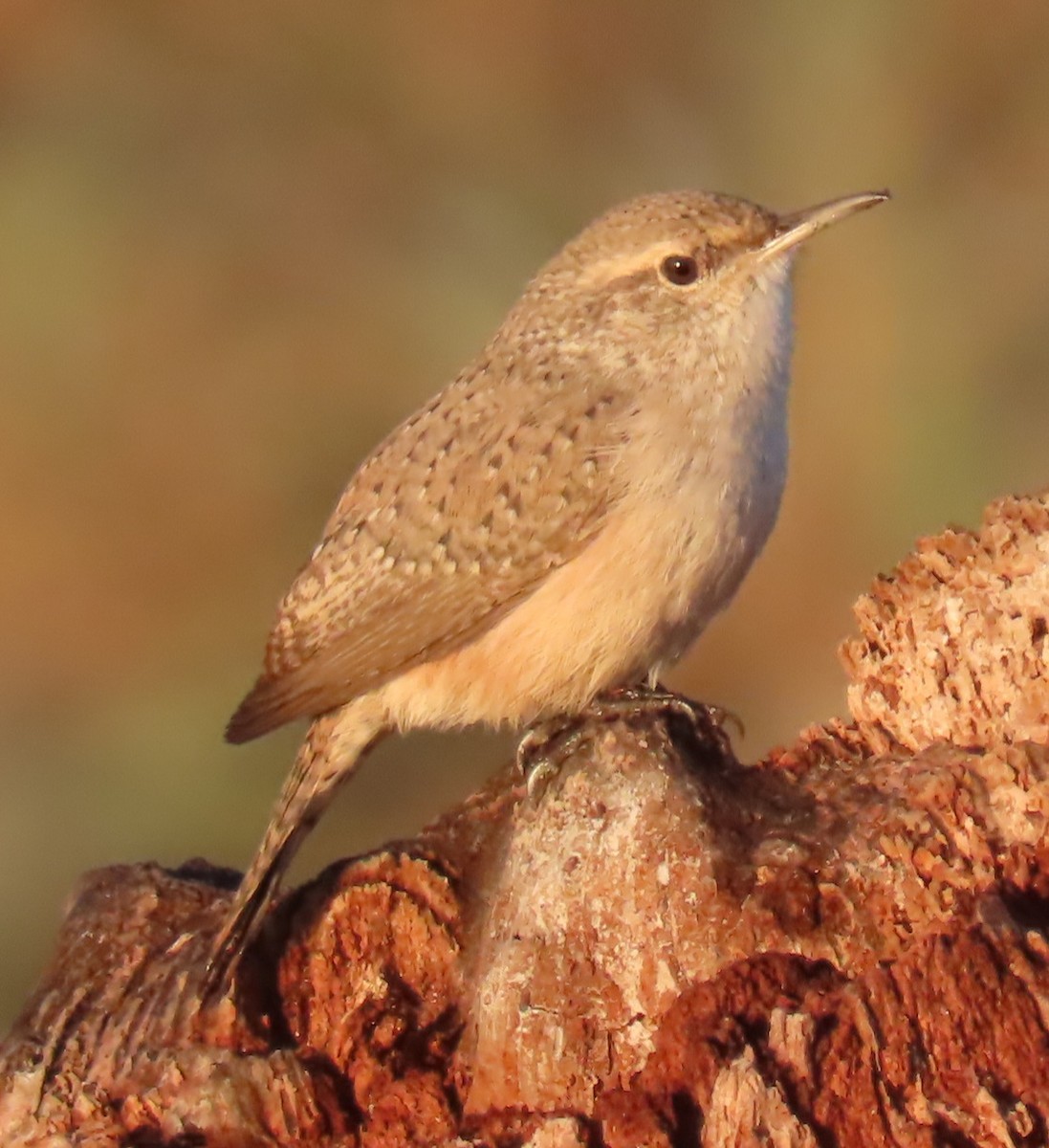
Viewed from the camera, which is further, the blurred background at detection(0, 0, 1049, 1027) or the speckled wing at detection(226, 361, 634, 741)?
the blurred background at detection(0, 0, 1049, 1027)

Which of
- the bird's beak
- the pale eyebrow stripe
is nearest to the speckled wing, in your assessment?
the pale eyebrow stripe

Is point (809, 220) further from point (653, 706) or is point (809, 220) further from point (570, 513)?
point (653, 706)

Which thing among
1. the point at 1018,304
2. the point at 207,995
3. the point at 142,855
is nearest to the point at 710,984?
the point at 207,995

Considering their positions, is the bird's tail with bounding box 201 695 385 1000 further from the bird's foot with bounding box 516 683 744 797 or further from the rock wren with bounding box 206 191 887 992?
the bird's foot with bounding box 516 683 744 797

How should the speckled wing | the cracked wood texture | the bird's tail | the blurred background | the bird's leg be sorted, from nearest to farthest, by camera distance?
the cracked wood texture → the bird's leg → the bird's tail → the speckled wing → the blurred background

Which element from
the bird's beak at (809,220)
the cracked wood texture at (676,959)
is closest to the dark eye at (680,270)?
the bird's beak at (809,220)

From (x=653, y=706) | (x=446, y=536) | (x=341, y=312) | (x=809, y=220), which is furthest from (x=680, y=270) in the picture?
(x=341, y=312)

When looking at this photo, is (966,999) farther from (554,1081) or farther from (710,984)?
(554,1081)
